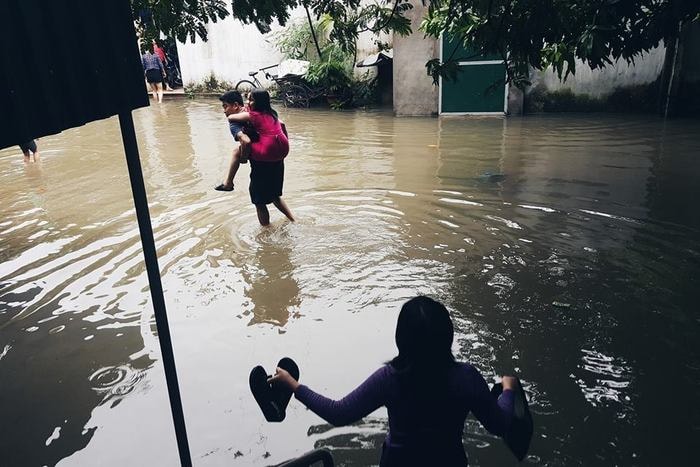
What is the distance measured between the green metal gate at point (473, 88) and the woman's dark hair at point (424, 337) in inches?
480

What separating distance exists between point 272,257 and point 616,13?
12.2ft

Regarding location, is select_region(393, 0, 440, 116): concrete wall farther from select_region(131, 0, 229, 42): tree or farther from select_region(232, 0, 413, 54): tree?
select_region(131, 0, 229, 42): tree

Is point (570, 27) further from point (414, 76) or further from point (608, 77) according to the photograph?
point (608, 77)

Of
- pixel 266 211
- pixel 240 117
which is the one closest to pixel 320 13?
pixel 240 117

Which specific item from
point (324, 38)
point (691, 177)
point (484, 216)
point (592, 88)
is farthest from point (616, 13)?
point (324, 38)

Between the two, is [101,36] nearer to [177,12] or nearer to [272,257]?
[177,12]

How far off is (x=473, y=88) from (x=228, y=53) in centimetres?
984

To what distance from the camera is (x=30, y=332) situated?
4445mm

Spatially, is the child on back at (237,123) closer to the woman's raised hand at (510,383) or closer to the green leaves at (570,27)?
the green leaves at (570,27)

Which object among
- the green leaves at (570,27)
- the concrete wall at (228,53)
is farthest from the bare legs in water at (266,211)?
the concrete wall at (228,53)

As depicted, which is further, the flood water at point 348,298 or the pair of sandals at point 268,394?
the flood water at point 348,298

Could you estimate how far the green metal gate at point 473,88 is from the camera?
13320 millimetres

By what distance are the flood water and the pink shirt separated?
926 millimetres

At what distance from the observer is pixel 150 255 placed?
206cm
